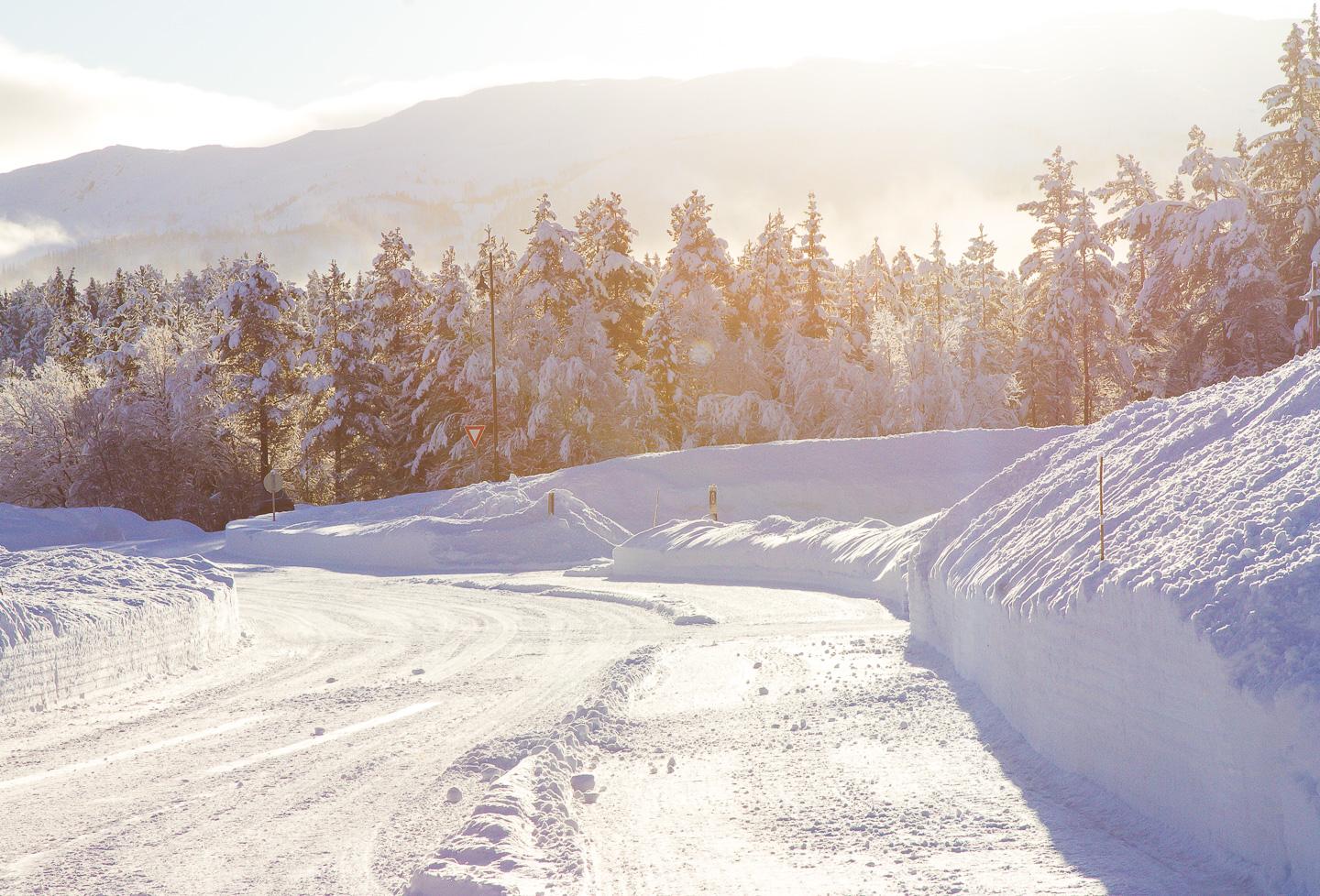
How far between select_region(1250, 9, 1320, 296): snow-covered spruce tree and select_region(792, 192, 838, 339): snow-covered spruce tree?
18.4m

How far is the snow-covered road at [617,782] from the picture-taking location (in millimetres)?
5301

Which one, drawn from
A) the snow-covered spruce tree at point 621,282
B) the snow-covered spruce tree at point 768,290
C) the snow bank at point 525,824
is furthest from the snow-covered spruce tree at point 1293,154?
the snow bank at point 525,824

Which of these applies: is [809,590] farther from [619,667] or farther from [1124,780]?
[1124,780]

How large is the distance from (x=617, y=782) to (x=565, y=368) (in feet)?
141

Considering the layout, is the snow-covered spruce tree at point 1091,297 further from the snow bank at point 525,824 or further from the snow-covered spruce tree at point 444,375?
the snow bank at point 525,824

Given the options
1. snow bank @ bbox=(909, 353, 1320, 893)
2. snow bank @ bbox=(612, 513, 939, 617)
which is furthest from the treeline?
snow bank @ bbox=(909, 353, 1320, 893)

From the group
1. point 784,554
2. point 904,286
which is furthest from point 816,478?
point 904,286

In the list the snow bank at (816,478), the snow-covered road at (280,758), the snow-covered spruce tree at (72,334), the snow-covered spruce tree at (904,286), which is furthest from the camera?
→ the snow-covered spruce tree at (904,286)

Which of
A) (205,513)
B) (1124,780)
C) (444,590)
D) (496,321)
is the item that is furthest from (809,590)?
(205,513)

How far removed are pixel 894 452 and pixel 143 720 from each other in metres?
29.8

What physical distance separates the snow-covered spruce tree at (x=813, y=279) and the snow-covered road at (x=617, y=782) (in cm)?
4241

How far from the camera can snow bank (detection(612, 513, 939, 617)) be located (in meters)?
18.8

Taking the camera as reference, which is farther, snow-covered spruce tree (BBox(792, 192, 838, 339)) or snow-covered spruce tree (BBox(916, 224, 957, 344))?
snow-covered spruce tree (BBox(916, 224, 957, 344))

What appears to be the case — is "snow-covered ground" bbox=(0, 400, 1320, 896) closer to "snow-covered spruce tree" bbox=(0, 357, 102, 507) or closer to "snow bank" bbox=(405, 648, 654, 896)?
"snow bank" bbox=(405, 648, 654, 896)
